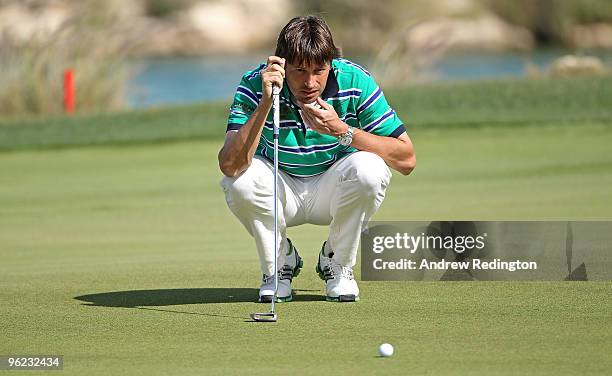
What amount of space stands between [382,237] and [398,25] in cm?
3636

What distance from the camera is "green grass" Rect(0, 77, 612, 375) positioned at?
434cm

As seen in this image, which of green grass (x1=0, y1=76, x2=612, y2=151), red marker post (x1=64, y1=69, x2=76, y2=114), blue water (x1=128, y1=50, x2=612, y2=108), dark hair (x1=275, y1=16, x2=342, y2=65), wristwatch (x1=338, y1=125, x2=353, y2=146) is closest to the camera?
dark hair (x1=275, y1=16, x2=342, y2=65)

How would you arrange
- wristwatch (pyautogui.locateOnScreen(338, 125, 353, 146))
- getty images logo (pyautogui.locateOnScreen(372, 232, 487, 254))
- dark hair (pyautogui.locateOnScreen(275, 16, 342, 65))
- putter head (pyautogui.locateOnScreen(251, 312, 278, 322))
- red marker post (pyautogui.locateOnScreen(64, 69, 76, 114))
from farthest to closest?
red marker post (pyautogui.locateOnScreen(64, 69, 76, 114)), getty images logo (pyautogui.locateOnScreen(372, 232, 487, 254)), wristwatch (pyautogui.locateOnScreen(338, 125, 353, 146)), dark hair (pyautogui.locateOnScreen(275, 16, 342, 65)), putter head (pyautogui.locateOnScreen(251, 312, 278, 322))

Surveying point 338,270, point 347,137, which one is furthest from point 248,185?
point 338,270

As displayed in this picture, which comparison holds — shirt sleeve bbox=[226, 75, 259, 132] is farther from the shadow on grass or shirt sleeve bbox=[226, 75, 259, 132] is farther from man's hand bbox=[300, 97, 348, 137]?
the shadow on grass

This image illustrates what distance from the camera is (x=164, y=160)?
11.8 metres

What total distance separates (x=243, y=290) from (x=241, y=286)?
126mm

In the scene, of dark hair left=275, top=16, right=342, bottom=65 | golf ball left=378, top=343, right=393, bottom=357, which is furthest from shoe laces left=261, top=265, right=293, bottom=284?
golf ball left=378, top=343, right=393, bottom=357

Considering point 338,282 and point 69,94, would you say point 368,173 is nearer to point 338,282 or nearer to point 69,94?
point 338,282

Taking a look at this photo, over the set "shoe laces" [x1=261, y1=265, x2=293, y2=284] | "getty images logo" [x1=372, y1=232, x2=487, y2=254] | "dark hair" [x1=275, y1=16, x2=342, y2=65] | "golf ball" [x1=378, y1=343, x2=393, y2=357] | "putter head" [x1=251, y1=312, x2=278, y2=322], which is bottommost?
"golf ball" [x1=378, y1=343, x2=393, y2=357]

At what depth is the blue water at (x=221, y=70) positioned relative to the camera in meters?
29.6

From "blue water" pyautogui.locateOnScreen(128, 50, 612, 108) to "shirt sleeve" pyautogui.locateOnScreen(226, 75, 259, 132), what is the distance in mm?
20154

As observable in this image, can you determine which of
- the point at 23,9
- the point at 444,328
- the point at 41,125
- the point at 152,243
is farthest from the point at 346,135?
the point at 23,9

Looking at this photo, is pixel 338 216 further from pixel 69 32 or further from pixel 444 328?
pixel 69 32
